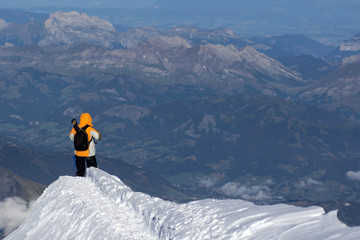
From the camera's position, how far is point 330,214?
25.4 m

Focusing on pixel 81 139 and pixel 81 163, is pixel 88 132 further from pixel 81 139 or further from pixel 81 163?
pixel 81 163

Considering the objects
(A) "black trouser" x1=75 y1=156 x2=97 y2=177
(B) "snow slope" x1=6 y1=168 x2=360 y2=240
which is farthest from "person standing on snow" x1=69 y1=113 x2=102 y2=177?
(B) "snow slope" x1=6 y1=168 x2=360 y2=240

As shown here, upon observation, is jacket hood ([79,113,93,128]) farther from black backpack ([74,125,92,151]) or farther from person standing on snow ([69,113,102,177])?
black backpack ([74,125,92,151])

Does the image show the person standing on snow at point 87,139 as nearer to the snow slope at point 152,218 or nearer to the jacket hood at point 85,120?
the jacket hood at point 85,120

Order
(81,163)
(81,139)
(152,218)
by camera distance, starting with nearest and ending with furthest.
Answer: (152,218) < (81,139) < (81,163)

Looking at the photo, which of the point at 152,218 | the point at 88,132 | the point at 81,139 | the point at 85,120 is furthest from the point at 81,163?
the point at 152,218

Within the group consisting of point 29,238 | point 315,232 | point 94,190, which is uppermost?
point 315,232

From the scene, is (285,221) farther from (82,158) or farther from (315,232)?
(82,158)

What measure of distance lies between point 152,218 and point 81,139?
567 inches

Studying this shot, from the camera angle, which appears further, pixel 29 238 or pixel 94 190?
pixel 94 190

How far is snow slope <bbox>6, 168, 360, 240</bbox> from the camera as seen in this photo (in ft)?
82.6

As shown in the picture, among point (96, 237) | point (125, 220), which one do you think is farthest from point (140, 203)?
point (96, 237)

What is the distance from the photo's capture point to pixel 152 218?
29812mm

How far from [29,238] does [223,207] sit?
47.7 ft
